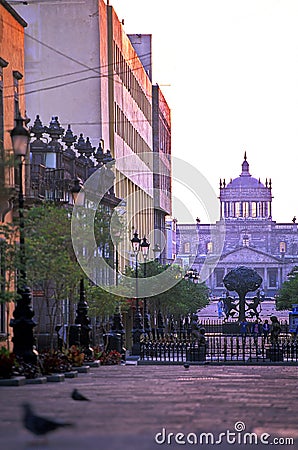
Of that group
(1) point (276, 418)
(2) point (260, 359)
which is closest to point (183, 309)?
(2) point (260, 359)

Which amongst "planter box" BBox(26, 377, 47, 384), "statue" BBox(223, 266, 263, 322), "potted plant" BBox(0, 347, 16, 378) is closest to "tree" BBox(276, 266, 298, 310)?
"statue" BBox(223, 266, 263, 322)

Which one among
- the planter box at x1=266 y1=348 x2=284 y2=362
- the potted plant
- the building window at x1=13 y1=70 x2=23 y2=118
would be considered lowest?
the planter box at x1=266 y1=348 x2=284 y2=362

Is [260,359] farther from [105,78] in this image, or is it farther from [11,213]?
[105,78]

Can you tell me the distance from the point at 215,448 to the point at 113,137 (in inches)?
2325

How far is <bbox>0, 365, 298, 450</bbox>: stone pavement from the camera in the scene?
12.6 meters

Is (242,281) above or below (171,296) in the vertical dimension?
above

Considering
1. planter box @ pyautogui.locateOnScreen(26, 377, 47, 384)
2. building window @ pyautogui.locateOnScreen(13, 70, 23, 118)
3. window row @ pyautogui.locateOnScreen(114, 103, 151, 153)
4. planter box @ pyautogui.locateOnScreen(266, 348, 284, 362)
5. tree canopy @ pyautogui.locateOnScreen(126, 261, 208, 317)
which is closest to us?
planter box @ pyautogui.locateOnScreen(26, 377, 47, 384)

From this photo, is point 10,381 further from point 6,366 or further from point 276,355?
point 276,355

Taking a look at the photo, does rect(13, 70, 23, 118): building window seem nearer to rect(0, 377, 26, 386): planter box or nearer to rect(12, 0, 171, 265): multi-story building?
rect(0, 377, 26, 386): planter box

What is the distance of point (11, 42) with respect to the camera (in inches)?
1491

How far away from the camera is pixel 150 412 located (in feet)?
54.0

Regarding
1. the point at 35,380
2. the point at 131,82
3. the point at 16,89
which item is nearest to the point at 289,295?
the point at 131,82

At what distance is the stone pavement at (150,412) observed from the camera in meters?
12.6

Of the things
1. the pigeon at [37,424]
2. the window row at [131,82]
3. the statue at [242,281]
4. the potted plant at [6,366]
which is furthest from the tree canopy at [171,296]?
the pigeon at [37,424]
